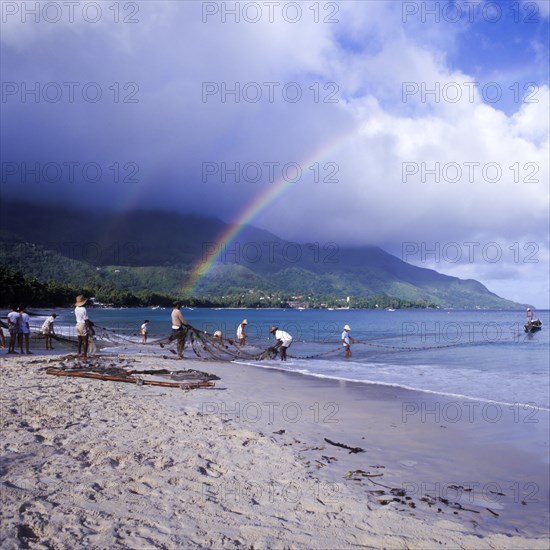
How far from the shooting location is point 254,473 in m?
5.82

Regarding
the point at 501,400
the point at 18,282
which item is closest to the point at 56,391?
the point at 501,400

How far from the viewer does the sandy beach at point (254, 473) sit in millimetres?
4156

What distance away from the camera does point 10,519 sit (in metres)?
3.87

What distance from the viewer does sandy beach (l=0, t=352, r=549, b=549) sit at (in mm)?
4156

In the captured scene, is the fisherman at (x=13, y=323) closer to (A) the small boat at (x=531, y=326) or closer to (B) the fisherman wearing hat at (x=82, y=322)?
(B) the fisherman wearing hat at (x=82, y=322)

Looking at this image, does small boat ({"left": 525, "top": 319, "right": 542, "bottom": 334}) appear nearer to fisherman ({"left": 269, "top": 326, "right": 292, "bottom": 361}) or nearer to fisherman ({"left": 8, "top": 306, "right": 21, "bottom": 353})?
fisherman ({"left": 269, "top": 326, "right": 292, "bottom": 361})

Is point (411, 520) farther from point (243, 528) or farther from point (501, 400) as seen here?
point (501, 400)

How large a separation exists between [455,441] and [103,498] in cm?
629

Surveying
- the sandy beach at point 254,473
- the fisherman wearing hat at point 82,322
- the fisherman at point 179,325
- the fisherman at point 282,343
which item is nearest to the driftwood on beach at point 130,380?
the sandy beach at point 254,473

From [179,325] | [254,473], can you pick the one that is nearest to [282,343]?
[179,325]

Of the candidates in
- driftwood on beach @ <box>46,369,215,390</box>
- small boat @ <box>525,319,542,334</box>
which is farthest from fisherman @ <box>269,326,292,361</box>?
small boat @ <box>525,319,542,334</box>

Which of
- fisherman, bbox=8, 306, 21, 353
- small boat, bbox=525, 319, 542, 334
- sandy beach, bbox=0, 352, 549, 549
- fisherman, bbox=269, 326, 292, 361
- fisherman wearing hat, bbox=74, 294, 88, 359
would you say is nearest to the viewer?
sandy beach, bbox=0, 352, 549, 549

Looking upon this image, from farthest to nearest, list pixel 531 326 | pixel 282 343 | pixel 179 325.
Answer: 1. pixel 531 326
2. pixel 282 343
3. pixel 179 325

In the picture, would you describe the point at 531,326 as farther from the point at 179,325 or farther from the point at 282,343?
the point at 179,325
